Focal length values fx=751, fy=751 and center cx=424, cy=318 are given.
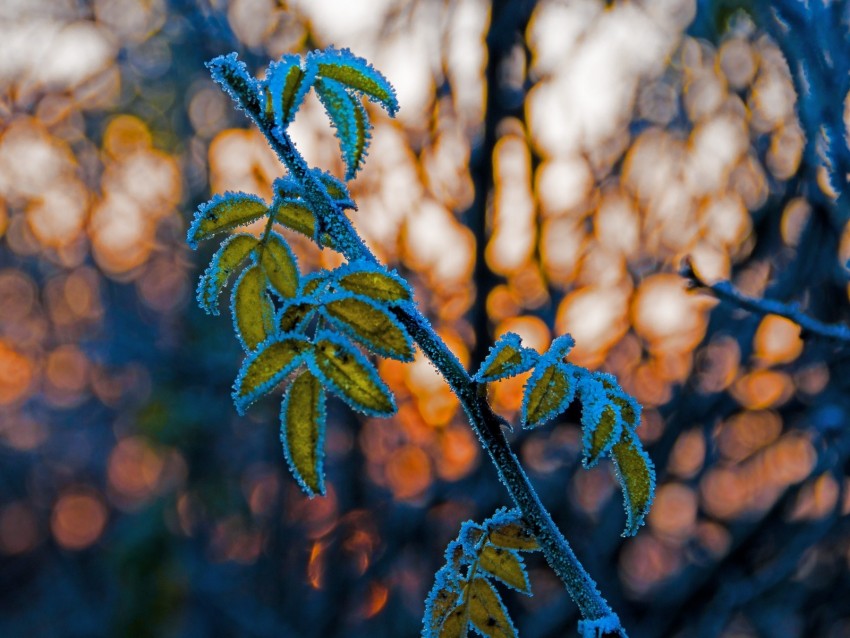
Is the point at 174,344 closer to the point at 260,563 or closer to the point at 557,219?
the point at 260,563

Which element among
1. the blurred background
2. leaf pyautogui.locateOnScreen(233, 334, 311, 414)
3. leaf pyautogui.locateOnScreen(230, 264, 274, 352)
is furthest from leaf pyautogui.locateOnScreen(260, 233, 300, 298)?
the blurred background

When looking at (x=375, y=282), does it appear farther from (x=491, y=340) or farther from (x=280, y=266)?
(x=491, y=340)

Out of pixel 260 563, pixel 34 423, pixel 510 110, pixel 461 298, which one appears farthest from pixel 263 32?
pixel 34 423

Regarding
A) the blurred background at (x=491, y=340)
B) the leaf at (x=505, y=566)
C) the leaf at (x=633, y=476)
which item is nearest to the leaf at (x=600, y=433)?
the leaf at (x=633, y=476)

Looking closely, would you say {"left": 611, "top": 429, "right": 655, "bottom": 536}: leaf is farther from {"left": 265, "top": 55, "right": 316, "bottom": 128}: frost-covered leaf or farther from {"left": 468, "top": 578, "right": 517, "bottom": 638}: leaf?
{"left": 265, "top": 55, "right": 316, "bottom": 128}: frost-covered leaf

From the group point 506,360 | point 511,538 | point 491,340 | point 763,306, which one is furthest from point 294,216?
point 491,340

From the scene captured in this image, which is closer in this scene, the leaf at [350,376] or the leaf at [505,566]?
the leaf at [350,376]

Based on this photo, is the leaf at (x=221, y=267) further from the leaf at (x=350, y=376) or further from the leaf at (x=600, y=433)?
the leaf at (x=600, y=433)
